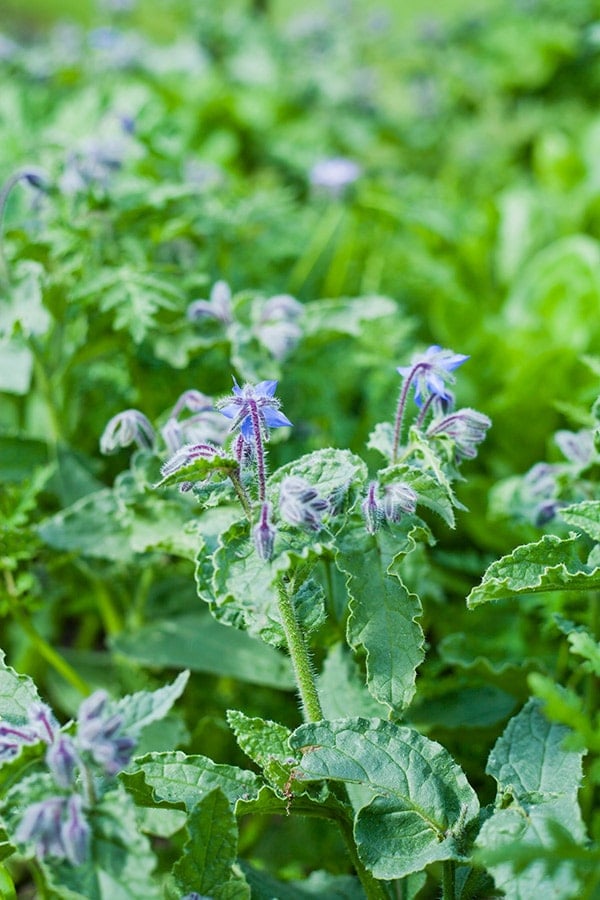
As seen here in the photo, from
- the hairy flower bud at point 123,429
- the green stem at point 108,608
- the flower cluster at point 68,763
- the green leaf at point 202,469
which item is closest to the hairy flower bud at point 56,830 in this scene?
the flower cluster at point 68,763

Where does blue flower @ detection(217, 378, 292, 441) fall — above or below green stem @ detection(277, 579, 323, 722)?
above

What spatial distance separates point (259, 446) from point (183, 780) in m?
0.41

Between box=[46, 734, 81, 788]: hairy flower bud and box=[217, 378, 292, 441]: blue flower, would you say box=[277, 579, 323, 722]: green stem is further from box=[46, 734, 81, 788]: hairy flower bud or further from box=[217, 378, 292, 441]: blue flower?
box=[46, 734, 81, 788]: hairy flower bud

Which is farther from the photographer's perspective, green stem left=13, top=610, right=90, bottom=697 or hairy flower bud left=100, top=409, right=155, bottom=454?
green stem left=13, top=610, right=90, bottom=697

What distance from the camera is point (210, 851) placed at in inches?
42.7

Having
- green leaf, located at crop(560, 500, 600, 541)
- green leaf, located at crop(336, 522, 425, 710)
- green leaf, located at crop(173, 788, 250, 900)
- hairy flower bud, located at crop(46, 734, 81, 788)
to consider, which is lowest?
green leaf, located at crop(173, 788, 250, 900)

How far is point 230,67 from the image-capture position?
3990 mm

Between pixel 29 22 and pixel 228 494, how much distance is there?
535cm

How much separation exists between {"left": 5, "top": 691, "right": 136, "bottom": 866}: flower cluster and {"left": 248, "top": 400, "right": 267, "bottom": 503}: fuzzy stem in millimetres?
301

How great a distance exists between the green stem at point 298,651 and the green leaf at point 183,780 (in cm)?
11

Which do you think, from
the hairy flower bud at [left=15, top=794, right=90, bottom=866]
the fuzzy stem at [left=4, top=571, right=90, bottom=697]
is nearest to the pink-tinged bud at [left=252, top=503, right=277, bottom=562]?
the hairy flower bud at [left=15, top=794, right=90, bottom=866]

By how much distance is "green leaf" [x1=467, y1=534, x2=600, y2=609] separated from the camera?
118 cm

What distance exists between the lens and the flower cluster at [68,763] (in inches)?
37.6

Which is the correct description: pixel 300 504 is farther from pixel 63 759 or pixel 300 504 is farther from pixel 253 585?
pixel 63 759
